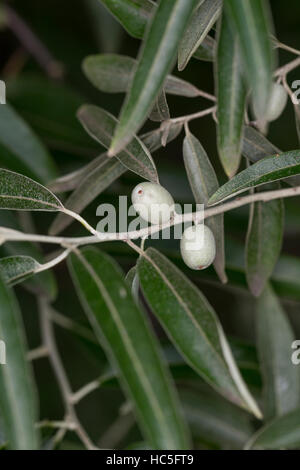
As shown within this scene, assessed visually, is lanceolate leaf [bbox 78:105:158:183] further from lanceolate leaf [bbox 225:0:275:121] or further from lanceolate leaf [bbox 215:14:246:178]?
lanceolate leaf [bbox 225:0:275:121]

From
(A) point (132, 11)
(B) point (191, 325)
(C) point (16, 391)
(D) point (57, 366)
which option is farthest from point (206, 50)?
(D) point (57, 366)

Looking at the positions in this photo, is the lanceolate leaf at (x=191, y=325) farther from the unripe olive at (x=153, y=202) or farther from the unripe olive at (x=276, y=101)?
the unripe olive at (x=276, y=101)

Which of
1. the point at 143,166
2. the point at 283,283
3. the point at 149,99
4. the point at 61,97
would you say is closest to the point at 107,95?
the point at 61,97

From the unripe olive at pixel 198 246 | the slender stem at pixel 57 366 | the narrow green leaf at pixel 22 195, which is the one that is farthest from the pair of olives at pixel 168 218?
the slender stem at pixel 57 366

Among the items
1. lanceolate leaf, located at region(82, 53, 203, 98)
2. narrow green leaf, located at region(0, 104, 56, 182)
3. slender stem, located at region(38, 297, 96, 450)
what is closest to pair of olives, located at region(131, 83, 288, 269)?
lanceolate leaf, located at region(82, 53, 203, 98)

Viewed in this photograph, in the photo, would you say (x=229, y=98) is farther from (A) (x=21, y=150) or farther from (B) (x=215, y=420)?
(B) (x=215, y=420)
